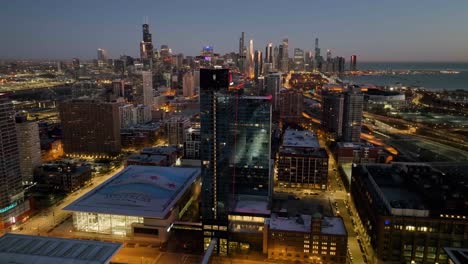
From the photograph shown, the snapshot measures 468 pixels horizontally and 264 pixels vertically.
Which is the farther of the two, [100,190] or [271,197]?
[271,197]

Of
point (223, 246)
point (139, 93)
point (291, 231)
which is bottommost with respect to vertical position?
point (223, 246)

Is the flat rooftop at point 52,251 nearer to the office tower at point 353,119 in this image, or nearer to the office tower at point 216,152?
the office tower at point 216,152

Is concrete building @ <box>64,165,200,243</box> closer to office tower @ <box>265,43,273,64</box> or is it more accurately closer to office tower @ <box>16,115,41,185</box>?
office tower @ <box>16,115,41,185</box>

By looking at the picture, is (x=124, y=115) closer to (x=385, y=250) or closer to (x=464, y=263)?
(x=385, y=250)

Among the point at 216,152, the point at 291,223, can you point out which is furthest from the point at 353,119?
the point at 216,152

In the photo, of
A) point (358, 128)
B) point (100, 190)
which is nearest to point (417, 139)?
point (358, 128)

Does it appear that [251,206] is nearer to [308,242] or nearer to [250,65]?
[308,242]
